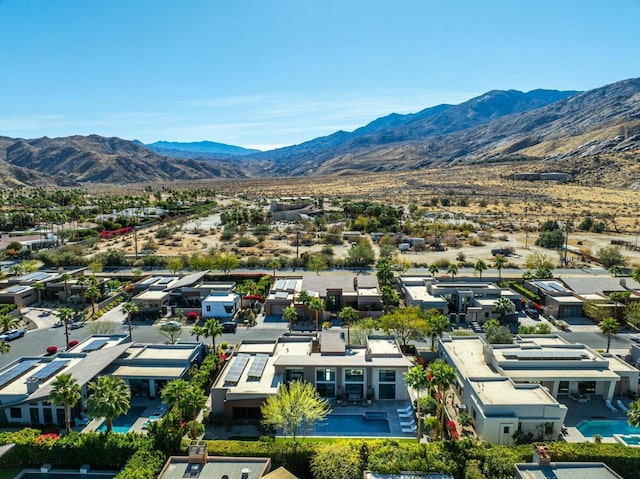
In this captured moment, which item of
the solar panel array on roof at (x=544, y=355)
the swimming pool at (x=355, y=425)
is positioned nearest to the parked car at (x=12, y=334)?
the swimming pool at (x=355, y=425)

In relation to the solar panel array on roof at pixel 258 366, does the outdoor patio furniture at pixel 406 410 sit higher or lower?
lower

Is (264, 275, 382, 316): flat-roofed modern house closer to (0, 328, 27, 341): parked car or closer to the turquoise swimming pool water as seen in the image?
the turquoise swimming pool water

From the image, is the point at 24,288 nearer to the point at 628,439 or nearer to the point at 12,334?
the point at 12,334

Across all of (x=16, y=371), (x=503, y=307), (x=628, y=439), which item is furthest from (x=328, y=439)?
(x=503, y=307)

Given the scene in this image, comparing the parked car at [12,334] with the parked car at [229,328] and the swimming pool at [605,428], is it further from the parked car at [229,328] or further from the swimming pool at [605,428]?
the swimming pool at [605,428]

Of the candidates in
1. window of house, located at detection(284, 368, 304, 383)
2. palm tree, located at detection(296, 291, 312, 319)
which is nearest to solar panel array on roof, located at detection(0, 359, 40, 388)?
window of house, located at detection(284, 368, 304, 383)

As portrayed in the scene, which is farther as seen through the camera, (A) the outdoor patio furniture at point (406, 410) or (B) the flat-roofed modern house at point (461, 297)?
(B) the flat-roofed modern house at point (461, 297)

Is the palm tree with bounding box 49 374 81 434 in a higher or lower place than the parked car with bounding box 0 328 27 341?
higher
